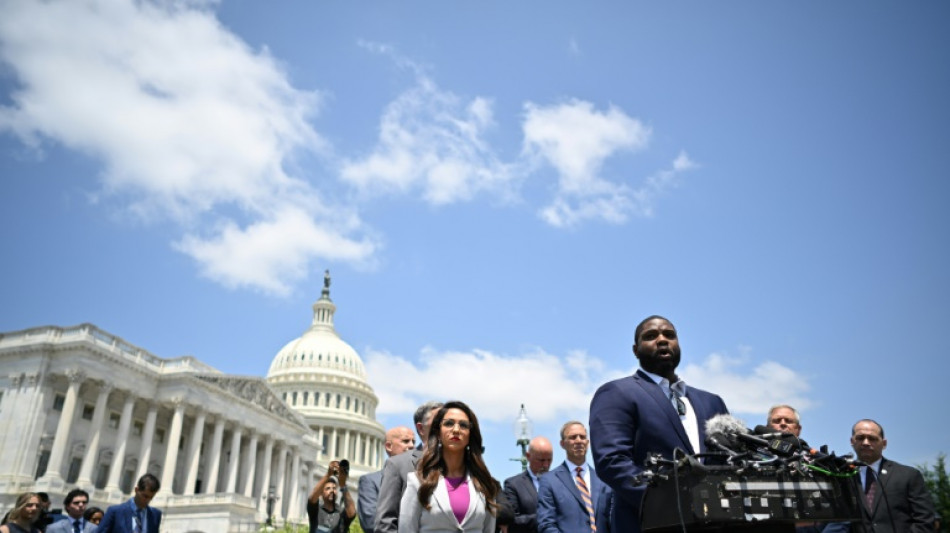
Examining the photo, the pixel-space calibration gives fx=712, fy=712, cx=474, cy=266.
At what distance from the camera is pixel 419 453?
6.16 metres

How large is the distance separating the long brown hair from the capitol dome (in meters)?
98.5

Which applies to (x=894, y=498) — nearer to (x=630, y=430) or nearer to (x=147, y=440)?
(x=630, y=430)

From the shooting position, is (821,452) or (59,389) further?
(59,389)

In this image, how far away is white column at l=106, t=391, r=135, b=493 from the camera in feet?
167

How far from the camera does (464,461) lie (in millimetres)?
5289

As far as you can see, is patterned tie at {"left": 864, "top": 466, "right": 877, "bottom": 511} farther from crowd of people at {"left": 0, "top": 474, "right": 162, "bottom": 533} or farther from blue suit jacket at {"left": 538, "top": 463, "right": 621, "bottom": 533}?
crowd of people at {"left": 0, "top": 474, "right": 162, "bottom": 533}

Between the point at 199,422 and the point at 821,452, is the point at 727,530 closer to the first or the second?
the point at 821,452

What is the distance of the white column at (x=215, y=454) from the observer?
59.5 metres

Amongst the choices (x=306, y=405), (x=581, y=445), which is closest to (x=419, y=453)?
(x=581, y=445)

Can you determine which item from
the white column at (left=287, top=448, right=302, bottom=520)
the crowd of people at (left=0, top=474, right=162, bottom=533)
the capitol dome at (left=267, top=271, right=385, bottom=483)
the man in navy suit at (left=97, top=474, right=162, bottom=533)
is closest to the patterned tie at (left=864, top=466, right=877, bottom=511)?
the crowd of people at (left=0, top=474, right=162, bottom=533)

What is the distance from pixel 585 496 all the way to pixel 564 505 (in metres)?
0.30

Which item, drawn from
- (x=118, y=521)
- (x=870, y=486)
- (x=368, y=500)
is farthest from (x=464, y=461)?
(x=118, y=521)

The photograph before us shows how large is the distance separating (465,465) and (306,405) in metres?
109

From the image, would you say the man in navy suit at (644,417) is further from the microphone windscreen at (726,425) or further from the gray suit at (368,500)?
the gray suit at (368,500)
